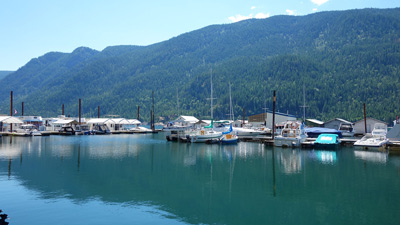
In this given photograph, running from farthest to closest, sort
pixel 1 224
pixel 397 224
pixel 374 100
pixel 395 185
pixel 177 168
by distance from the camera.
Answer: pixel 374 100, pixel 177 168, pixel 395 185, pixel 397 224, pixel 1 224

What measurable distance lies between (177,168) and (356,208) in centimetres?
2108

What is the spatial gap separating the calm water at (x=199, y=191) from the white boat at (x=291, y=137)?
1726 centimetres

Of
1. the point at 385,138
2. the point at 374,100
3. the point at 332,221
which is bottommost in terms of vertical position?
the point at 332,221

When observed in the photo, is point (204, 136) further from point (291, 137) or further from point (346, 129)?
point (346, 129)

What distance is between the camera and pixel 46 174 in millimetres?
33688

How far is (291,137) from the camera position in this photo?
61.7 metres

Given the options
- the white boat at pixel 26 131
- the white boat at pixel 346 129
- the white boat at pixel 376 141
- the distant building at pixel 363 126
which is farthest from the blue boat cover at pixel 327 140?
the white boat at pixel 26 131

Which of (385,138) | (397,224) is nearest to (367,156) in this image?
(385,138)

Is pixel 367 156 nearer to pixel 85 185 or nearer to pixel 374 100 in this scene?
pixel 85 185

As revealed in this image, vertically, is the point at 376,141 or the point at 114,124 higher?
the point at 114,124

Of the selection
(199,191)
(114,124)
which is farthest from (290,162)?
(114,124)

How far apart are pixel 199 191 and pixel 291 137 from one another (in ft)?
127

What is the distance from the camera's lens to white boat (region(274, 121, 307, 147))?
61.0 meters

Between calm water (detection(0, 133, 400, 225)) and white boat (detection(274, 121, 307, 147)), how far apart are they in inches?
679
